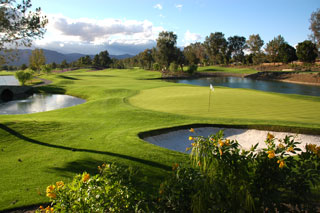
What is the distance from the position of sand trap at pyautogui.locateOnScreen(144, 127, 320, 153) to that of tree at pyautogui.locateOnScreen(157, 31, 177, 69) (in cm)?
8464

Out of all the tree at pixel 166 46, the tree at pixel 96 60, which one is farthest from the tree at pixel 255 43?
the tree at pixel 96 60

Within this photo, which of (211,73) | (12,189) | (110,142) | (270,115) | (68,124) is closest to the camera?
(12,189)

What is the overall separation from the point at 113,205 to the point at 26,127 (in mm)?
10671

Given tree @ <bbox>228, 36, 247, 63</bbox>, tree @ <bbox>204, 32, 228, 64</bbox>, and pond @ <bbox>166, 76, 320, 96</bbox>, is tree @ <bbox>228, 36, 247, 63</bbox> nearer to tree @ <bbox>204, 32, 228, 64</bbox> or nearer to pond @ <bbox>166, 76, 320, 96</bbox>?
tree @ <bbox>204, 32, 228, 64</bbox>

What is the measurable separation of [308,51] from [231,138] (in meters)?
81.4

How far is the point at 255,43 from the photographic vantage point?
383ft

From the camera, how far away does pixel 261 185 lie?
3494 millimetres

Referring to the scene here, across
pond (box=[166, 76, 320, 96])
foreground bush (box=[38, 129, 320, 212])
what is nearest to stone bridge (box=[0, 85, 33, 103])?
pond (box=[166, 76, 320, 96])

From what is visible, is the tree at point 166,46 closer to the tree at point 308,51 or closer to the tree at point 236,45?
the tree at point 308,51

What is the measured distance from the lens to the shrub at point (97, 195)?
3.09 meters

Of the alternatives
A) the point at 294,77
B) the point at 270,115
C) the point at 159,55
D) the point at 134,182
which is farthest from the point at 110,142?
the point at 159,55

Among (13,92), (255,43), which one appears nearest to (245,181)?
(13,92)

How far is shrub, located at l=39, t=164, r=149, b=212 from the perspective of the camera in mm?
3090

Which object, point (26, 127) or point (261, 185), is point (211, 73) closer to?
point (26, 127)
